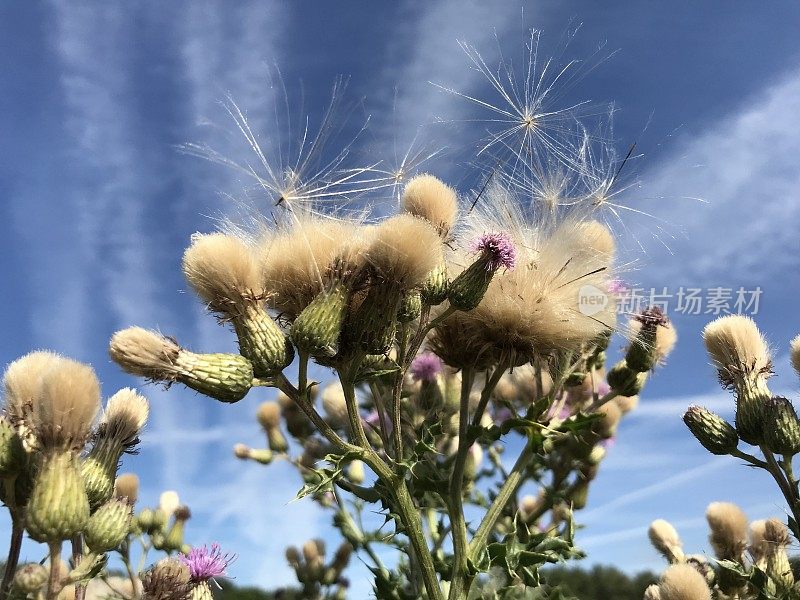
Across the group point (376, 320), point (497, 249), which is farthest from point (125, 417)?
point (497, 249)

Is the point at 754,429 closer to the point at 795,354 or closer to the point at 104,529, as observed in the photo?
the point at 795,354

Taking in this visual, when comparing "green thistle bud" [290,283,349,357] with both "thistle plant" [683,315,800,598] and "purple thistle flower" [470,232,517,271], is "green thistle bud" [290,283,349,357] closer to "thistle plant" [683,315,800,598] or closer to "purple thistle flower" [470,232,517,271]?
"purple thistle flower" [470,232,517,271]

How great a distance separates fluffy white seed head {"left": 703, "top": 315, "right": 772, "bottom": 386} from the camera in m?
3.86

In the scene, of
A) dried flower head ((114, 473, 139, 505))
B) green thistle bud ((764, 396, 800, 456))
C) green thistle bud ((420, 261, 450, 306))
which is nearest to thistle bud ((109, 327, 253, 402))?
green thistle bud ((420, 261, 450, 306))

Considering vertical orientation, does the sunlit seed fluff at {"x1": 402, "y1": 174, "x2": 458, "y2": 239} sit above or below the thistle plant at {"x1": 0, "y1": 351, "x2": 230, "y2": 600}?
above

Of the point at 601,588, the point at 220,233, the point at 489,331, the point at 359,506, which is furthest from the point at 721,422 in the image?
the point at 601,588

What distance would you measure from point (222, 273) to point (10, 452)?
961mm

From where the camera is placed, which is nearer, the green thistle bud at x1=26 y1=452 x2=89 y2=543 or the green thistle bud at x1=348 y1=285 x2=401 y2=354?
the green thistle bud at x1=26 y1=452 x2=89 y2=543

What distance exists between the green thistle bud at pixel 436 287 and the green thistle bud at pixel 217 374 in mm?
769

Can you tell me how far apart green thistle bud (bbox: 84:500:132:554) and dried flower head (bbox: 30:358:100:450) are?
27cm

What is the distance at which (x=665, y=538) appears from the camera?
490 cm

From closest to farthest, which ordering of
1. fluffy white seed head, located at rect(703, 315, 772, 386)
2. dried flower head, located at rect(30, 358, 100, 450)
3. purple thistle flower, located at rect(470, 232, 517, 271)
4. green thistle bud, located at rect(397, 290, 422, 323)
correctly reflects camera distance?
dried flower head, located at rect(30, 358, 100, 450) → green thistle bud, located at rect(397, 290, 422, 323) → purple thistle flower, located at rect(470, 232, 517, 271) → fluffy white seed head, located at rect(703, 315, 772, 386)

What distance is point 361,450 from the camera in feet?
7.84

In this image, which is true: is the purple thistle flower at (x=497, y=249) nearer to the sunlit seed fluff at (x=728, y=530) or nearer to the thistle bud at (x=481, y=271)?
the thistle bud at (x=481, y=271)
